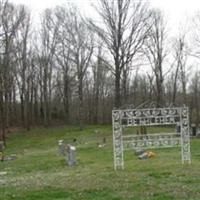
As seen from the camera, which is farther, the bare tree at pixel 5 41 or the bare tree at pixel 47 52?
the bare tree at pixel 47 52

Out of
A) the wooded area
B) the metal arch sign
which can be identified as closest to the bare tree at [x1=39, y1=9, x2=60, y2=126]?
the wooded area

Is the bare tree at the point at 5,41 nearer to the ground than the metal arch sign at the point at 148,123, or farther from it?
farther from it

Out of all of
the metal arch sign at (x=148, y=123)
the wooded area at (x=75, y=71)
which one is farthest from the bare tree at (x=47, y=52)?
the metal arch sign at (x=148, y=123)

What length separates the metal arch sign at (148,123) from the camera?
1653cm

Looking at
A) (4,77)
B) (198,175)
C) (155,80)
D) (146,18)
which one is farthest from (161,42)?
(198,175)

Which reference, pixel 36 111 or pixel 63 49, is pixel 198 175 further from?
pixel 36 111

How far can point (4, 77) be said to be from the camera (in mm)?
46188

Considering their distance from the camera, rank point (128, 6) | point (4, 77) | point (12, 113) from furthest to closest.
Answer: point (12, 113)
point (4, 77)
point (128, 6)

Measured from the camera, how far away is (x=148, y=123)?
1661 cm

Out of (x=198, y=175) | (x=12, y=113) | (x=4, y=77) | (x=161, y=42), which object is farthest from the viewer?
(x=12, y=113)

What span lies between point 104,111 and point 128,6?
82.4 feet

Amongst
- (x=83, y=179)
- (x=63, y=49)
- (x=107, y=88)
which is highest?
(x=63, y=49)

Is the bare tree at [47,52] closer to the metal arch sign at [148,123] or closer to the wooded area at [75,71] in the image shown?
the wooded area at [75,71]

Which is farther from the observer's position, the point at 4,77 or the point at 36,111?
the point at 36,111
